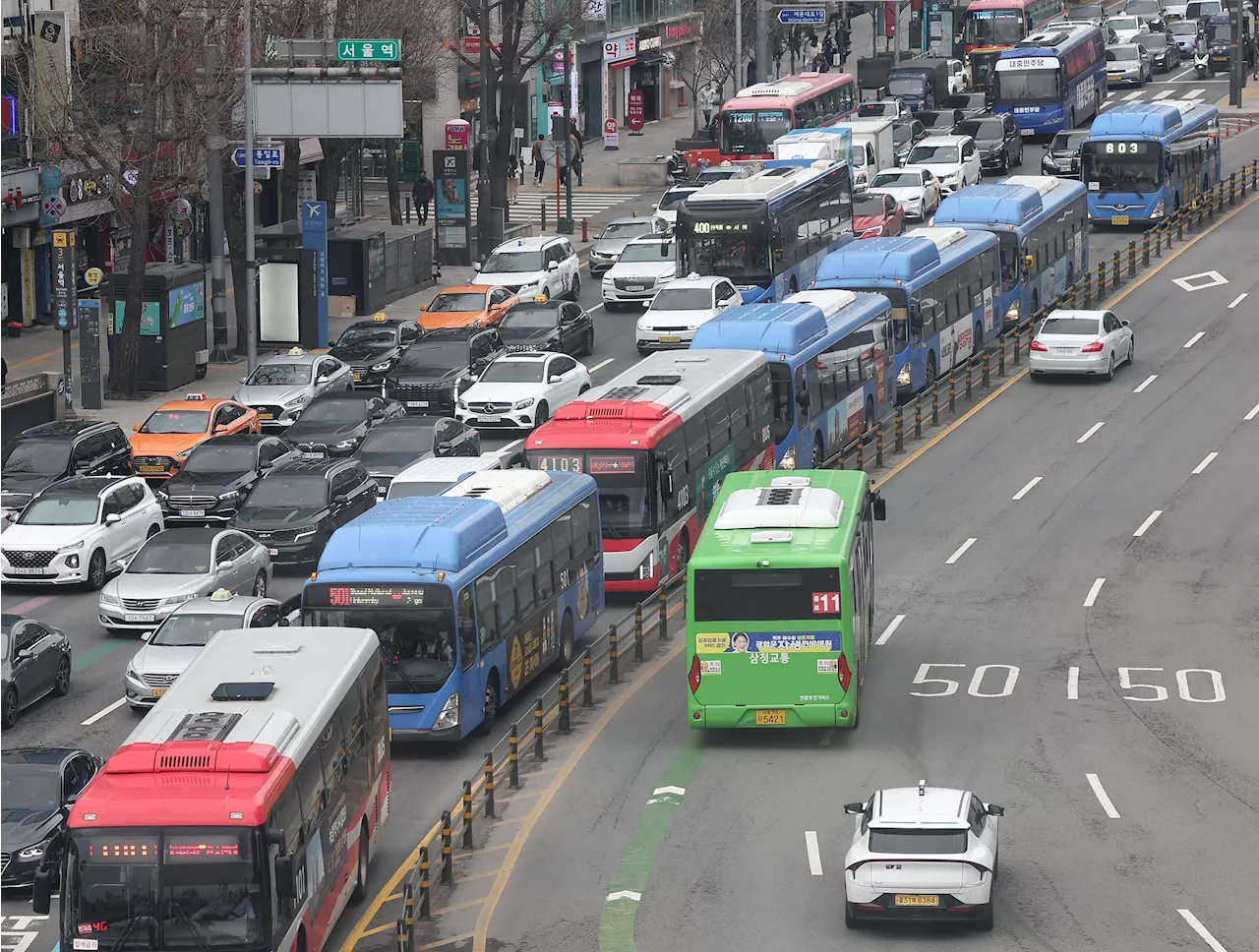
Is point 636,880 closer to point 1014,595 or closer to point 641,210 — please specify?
point 1014,595

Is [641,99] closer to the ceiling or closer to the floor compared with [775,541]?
closer to the ceiling

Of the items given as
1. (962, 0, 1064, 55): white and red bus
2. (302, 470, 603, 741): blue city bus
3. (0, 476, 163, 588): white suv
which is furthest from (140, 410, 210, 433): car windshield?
(962, 0, 1064, 55): white and red bus

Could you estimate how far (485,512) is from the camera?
100 ft

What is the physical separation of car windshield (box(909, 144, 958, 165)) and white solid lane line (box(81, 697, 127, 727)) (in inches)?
1886

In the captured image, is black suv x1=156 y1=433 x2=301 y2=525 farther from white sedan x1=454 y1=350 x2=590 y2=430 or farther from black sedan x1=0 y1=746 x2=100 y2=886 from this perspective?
black sedan x1=0 y1=746 x2=100 y2=886

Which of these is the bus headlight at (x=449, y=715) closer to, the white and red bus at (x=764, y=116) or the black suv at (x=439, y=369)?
the black suv at (x=439, y=369)

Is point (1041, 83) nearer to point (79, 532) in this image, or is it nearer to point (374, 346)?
point (374, 346)

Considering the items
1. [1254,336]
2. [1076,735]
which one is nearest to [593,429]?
[1076,735]

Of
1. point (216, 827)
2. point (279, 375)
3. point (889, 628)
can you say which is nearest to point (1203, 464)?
point (889, 628)

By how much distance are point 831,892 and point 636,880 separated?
2.17 meters

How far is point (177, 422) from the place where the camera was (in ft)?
152

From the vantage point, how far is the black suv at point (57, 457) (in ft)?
140

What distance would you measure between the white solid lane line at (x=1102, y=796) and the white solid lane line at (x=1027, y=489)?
634 inches

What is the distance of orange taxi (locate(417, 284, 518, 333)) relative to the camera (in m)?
56.9
